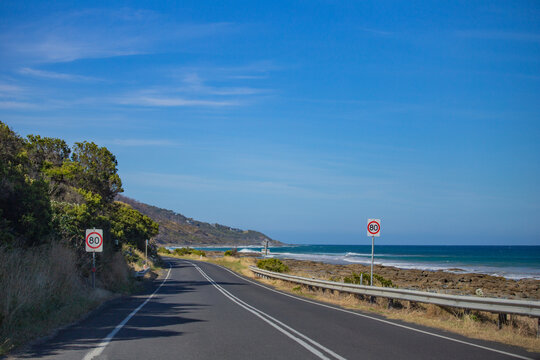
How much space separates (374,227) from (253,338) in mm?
9690

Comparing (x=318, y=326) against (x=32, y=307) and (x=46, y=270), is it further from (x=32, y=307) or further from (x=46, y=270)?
(x=46, y=270)

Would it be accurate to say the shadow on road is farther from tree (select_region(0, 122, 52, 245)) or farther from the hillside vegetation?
tree (select_region(0, 122, 52, 245))

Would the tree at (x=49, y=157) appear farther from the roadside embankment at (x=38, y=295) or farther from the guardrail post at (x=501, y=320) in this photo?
the guardrail post at (x=501, y=320)

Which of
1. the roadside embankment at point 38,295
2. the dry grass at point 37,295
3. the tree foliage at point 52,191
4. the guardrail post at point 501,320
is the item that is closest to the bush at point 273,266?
the tree foliage at point 52,191

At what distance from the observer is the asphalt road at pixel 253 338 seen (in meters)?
8.57

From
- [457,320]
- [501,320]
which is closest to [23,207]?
[457,320]

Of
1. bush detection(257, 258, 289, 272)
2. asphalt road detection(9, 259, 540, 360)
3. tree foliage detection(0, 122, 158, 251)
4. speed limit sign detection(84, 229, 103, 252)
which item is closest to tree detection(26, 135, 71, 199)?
tree foliage detection(0, 122, 158, 251)

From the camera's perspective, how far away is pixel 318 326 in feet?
39.7

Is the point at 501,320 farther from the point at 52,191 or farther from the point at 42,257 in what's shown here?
the point at 52,191

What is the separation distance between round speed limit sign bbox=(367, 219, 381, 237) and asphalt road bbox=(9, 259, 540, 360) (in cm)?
408

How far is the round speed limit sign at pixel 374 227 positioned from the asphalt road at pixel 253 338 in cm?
408

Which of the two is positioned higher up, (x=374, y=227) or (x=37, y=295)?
(x=374, y=227)

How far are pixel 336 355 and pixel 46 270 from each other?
10.00 meters

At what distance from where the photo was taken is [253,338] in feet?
33.3
